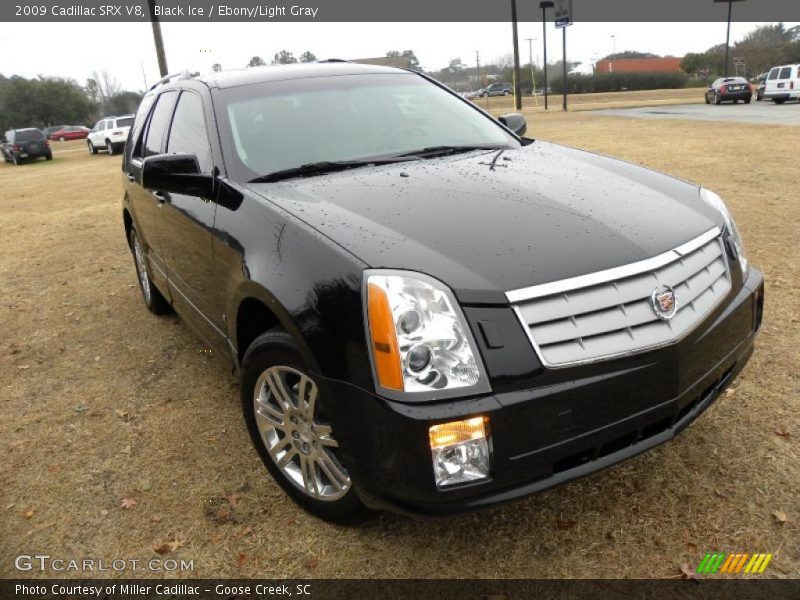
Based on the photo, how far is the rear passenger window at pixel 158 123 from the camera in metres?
4.05

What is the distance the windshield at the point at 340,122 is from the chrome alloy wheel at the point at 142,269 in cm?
213

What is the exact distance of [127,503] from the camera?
284cm

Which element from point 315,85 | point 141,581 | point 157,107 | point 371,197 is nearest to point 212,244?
point 371,197

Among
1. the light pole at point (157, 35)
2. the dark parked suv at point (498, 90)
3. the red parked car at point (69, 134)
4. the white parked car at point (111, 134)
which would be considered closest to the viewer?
the light pole at point (157, 35)

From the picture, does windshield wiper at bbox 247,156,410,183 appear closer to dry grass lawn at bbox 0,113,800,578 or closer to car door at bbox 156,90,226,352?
car door at bbox 156,90,226,352

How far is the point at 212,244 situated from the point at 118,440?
1.28 meters

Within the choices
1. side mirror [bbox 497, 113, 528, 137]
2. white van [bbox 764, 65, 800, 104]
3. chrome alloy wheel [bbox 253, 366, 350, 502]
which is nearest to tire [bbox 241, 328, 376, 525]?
chrome alloy wheel [bbox 253, 366, 350, 502]

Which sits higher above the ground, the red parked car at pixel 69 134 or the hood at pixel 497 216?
the red parked car at pixel 69 134

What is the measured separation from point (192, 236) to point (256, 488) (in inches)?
49.9

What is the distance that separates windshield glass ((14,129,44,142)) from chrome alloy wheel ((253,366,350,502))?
30.3 metres

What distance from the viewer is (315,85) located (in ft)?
11.6

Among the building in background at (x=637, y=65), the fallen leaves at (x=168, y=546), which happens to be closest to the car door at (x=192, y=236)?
the fallen leaves at (x=168, y=546)

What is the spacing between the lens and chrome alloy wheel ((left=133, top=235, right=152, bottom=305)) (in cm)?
501
